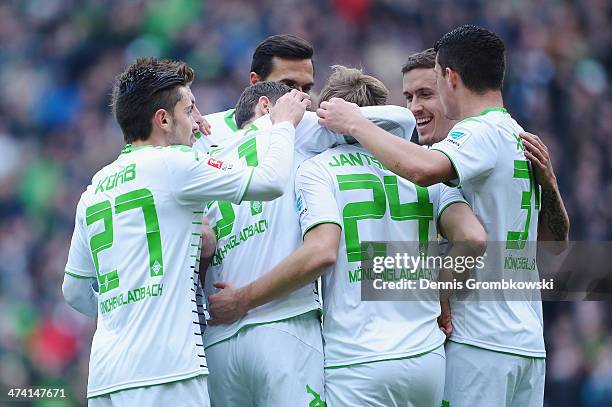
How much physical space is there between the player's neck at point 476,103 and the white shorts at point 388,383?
1190 millimetres

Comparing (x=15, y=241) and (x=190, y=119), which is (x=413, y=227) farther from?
(x=15, y=241)

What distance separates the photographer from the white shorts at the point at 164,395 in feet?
13.1

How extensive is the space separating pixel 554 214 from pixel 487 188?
0.52 meters

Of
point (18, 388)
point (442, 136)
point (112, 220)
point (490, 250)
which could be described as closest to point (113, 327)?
point (112, 220)

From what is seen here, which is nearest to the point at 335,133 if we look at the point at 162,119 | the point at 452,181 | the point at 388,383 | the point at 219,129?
the point at 452,181

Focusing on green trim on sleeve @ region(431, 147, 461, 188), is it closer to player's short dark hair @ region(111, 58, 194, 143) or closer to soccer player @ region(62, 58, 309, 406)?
soccer player @ region(62, 58, 309, 406)

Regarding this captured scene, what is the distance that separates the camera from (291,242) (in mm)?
4496

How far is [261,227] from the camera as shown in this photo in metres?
4.52

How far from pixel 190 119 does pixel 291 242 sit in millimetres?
736

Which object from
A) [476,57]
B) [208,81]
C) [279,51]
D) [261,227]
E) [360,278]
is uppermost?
[208,81]

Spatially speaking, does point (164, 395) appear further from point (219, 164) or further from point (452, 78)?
point (452, 78)

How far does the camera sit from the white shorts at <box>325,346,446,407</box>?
4277mm

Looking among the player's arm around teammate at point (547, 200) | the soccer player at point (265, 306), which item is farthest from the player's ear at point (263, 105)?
the player's arm around teammate at point (547, 200)

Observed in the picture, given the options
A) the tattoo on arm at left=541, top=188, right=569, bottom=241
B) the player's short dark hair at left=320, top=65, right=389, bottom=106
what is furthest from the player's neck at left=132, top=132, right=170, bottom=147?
the tattoo on arm at left=541, top=188, right=569, bottom=241
